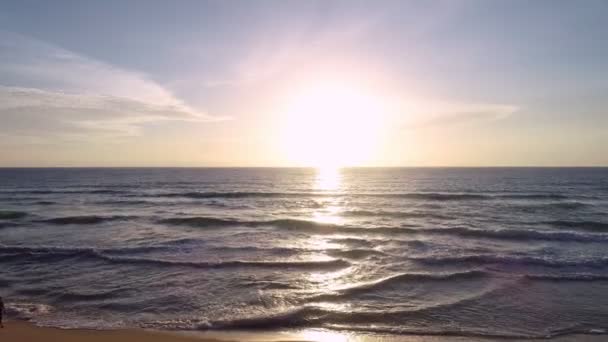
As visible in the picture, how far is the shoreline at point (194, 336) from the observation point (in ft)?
23.7

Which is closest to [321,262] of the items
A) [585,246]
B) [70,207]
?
[585,246]

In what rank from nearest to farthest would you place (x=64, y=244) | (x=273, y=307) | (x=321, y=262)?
1. (x=273, y=307)
2. (x=321, y=262)
3. (x=64, y=244)

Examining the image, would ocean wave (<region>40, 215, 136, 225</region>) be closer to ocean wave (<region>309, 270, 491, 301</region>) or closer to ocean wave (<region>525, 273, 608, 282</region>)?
ocean wave (<region>309, 270, 491, 301</region>)

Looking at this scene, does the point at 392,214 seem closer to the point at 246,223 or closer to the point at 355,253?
the point at 246,223

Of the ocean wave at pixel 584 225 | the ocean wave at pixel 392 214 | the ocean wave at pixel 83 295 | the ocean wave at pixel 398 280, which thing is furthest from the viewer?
the ocean wave at pixel 392 214

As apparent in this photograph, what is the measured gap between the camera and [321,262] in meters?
13.7

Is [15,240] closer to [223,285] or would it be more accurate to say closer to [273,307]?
[223,285]

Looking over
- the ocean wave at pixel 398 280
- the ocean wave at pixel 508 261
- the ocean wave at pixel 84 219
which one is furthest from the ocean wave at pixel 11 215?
the ocean wave at pixel 508 261

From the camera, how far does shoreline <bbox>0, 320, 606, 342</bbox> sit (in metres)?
7.23

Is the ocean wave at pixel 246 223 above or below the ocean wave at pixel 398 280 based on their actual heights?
below

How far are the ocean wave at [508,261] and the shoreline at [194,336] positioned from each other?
6146mm

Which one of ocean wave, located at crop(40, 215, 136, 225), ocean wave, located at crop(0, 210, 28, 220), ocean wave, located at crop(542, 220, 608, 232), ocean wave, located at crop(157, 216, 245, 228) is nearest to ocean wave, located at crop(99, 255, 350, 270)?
ocean wave, located at crop(157, 216, 245, 228)

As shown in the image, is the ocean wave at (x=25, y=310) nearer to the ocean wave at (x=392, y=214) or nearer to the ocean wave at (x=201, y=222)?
the ocean wave at (x=201, y=222)

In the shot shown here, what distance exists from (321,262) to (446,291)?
15.6 ft
